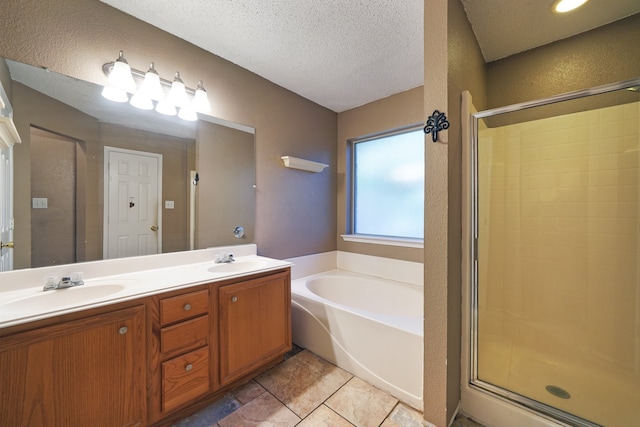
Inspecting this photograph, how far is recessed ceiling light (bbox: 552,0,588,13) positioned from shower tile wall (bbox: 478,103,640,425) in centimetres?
60

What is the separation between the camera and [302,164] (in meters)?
2.44

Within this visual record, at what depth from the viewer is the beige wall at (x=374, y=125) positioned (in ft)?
7.80

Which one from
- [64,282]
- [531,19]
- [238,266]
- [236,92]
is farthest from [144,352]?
[531,19]

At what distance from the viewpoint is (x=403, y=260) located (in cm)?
245

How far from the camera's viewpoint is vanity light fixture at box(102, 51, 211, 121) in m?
1.47

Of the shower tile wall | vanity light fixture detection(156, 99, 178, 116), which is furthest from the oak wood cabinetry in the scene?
the shower tile wall

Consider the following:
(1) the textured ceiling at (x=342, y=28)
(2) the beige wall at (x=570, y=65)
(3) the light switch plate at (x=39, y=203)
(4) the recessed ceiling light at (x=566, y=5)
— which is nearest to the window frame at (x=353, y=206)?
A: (1) the textured ceiling at (x=342, y=28)

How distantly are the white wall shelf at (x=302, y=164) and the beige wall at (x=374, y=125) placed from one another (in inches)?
17.6

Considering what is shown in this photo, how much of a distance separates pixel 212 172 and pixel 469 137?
5.83 feet

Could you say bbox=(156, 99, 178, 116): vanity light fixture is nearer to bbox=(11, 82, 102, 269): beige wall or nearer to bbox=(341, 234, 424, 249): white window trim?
bbox=(11, 82, 102, 269): beige wall

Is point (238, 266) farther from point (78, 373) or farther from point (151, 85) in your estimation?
point (151, 85)

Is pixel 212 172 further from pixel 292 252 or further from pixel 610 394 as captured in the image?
pixel 610 394

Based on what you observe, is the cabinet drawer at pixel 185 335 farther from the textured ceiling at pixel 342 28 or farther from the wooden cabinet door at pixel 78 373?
the textured ceiling at pixel 342 28

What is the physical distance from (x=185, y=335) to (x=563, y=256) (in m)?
2.34
